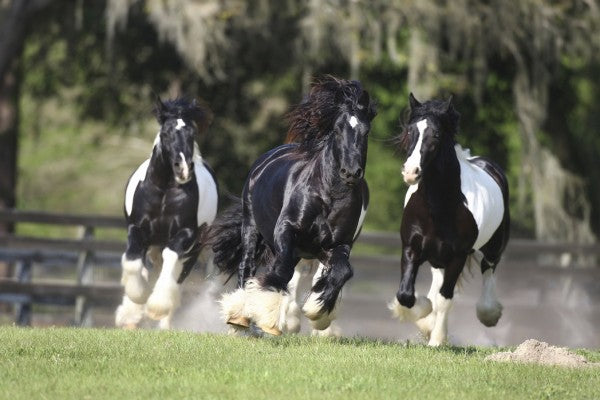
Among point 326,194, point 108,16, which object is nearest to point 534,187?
point 108,16

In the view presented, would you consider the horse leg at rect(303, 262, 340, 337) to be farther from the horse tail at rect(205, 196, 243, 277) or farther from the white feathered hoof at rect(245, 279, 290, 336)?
the horse tail at rect(205, 196, 243, 277)

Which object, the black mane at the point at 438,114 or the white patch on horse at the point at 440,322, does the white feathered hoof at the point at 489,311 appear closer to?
the white patch on horse at the point at 440,322

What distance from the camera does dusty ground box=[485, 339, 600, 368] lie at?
9.05 metres

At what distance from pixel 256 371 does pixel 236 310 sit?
1563 millimetres

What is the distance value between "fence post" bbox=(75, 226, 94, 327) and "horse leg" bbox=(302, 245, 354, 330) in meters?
8.56

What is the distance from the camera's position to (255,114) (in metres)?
23.3

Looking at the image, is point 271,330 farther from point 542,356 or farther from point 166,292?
Answer: point 166,292

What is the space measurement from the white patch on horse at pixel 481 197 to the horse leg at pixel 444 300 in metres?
0.46

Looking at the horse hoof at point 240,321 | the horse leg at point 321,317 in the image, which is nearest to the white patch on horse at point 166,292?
the horse leg at point 321,317

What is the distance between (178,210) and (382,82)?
1168 centimetres

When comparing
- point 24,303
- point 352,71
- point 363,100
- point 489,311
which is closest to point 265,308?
point 363,100

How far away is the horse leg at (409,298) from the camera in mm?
10281

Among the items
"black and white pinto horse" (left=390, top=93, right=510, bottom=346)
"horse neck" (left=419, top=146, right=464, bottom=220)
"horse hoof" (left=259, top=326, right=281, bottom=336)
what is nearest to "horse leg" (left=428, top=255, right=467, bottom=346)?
"black and white pinto horse" (left=390, top=93, right=510, bottom=346)

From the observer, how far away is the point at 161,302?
11.7 metres
